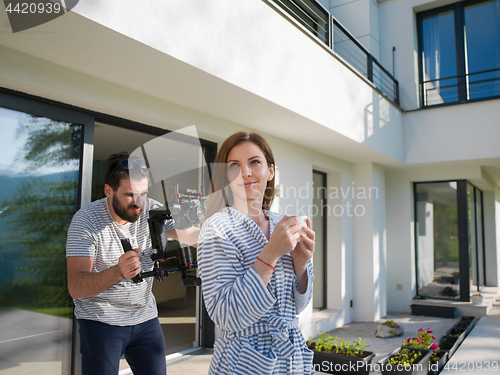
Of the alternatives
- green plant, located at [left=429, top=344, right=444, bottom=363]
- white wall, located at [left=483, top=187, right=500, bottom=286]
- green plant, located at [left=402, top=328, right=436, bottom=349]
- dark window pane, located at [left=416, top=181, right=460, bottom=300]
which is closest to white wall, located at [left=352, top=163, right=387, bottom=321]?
dark window pane, located at [left=416, top=181, right=460, bottom=300]

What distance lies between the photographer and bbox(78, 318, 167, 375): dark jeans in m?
1.64

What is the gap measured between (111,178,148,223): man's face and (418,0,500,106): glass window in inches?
237

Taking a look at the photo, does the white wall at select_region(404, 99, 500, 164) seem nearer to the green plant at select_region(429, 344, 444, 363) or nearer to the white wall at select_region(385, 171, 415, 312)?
the white wall at select_region(385, 171, 415, 312)

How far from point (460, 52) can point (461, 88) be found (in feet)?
2.02

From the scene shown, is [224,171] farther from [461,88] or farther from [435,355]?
[461,88]

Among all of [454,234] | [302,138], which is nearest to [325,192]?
[302,138]

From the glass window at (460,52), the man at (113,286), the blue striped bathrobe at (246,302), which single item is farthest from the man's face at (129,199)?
the glass window at (460,52)

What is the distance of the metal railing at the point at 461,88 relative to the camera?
623 cm

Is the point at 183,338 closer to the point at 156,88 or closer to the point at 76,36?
the point at 156,88

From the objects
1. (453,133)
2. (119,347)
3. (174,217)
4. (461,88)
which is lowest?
(119,347)

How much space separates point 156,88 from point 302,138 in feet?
7.07

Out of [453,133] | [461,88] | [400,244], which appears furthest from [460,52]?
[400,244]

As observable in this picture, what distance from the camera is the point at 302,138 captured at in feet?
14.9

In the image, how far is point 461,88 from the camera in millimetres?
6395
